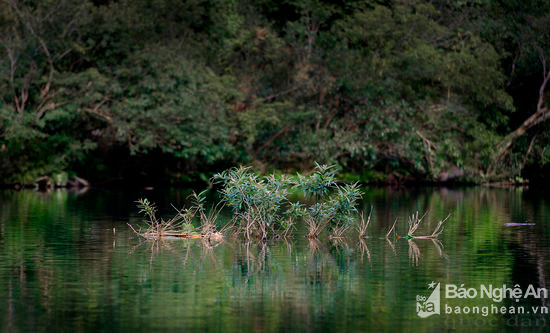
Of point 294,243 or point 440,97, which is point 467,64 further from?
point 294,243

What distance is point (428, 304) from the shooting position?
11.0m

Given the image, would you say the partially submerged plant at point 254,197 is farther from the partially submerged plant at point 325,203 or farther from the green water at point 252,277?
the green water at point 252,277

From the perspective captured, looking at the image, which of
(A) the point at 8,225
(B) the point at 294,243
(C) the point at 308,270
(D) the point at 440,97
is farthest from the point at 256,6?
(C) the point at 308,270

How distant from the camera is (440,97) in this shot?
152 ft

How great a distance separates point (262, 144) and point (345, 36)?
6278 mm

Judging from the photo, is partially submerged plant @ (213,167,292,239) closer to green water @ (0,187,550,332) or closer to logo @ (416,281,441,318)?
green water @ (0,187,550,332)

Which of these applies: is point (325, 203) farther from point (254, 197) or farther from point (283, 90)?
point (283, 90)

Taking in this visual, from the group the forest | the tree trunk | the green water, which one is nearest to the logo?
the green water

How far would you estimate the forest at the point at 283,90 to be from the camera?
39594mm

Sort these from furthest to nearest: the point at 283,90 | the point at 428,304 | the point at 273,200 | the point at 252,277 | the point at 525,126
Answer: the point at 283,90 < the point at 525,126 < the point at 273,200 < the point at 252,277 < the point at 428,304

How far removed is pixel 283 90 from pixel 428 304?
34802 mm

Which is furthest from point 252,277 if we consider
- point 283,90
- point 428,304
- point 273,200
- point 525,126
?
point 525,126

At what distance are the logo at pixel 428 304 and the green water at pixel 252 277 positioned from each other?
0.10m

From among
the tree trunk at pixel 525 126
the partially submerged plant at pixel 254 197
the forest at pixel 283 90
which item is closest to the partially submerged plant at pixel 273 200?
the partially submerged plant at pixel 254 197
